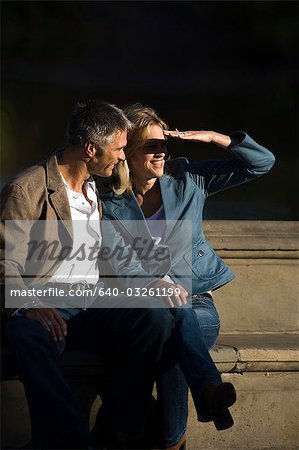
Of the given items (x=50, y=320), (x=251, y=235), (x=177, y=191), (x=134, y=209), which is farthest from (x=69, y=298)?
(x=251, y=235)

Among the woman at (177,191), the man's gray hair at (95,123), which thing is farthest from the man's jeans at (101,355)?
the man's gray hair at (95,123)

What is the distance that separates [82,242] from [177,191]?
1.48ft

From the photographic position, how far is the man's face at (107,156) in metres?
4.09

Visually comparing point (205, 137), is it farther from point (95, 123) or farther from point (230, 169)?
point (95, 123)

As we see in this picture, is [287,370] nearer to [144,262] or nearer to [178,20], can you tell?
[144,262]

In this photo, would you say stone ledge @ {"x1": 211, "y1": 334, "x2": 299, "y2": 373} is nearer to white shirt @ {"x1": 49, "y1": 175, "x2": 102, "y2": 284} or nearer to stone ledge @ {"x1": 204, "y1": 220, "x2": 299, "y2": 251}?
stone ledge @ {"x1": 204, "y1": 220, "x2": 299, "y2": 251}

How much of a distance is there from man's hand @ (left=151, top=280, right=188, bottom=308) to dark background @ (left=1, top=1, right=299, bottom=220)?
253 inches

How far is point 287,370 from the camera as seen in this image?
4.31 meters

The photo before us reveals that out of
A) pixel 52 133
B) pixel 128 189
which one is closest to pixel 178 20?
pixel 52 133

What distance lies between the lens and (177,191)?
428 centimetres

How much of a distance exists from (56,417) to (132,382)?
1.04 ft

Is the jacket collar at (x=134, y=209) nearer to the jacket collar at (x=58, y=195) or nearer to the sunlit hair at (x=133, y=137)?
the sunlit hair at (x=133, y=137)

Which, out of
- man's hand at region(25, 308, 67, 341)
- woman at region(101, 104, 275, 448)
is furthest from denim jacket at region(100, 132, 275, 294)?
man's hand at region(25, 308, 67, 341)

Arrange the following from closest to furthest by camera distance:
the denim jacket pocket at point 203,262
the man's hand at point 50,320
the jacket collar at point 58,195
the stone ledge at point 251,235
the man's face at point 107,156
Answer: the man's hand at point 50,320 < the jacket collar at point 58,195 < the man's face at point 107,156 < the denim jacket pocket at point 203,262 < the stone ledge at point 251,235
